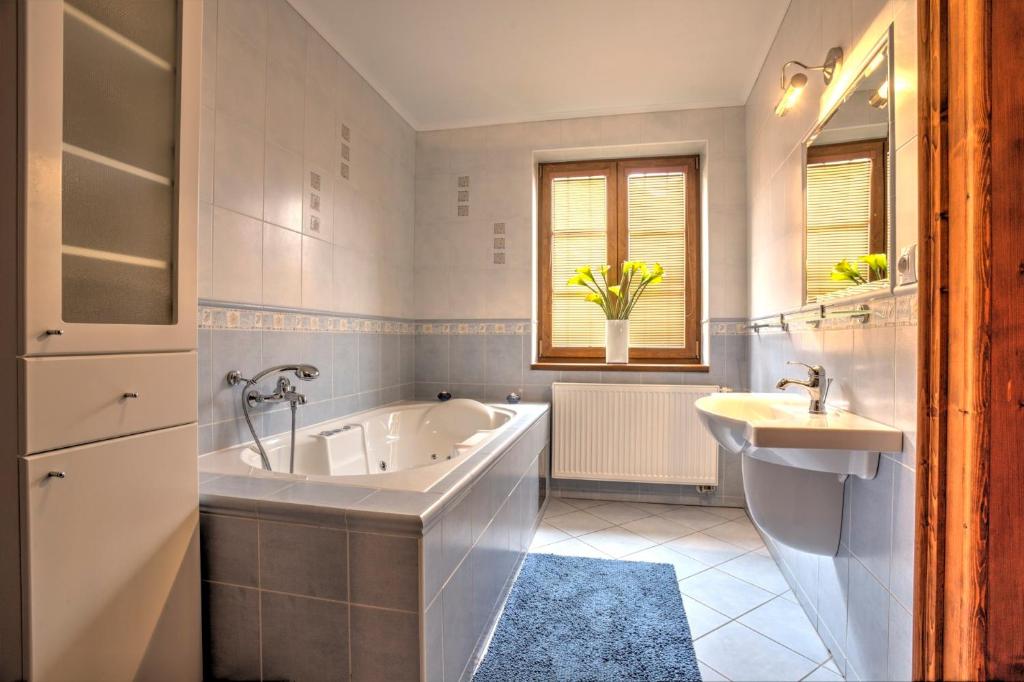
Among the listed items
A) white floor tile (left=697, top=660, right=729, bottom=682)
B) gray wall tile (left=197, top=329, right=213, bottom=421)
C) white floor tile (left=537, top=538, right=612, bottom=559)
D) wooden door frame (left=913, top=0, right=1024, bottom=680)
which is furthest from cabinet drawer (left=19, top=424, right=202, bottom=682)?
wooden door frame (left=913, top=0, right=1024, bottom=680)

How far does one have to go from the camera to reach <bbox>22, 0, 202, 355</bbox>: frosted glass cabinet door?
0.91 meters

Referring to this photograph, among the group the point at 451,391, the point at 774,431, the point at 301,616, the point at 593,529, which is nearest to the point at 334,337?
the point at 451,391

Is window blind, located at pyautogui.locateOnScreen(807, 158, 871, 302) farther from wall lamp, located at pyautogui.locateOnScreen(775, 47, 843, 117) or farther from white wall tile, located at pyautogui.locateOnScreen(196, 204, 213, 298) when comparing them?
white wall tile, located at pyautogui.locateOnScreen(196, 204, 213, 298)

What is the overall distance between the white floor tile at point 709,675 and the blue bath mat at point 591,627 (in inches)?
0.7

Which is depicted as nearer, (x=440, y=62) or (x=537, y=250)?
(x=440, y=62)

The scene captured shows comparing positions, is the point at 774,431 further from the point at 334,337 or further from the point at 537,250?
the point at 537,250

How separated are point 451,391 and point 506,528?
1.41 m

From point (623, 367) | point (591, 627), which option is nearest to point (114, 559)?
point (591, 627)

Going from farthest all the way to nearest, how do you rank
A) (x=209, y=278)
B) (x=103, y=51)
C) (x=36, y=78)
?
(x=209, y=278) → (x=103, y=51) → (x=36, y=78)

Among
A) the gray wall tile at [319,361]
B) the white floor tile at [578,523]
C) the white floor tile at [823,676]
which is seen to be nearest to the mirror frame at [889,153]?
the white floor tile at [823,676]

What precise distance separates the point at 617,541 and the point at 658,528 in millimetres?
302

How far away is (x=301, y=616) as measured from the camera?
115cm

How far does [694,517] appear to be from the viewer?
273 centimetres

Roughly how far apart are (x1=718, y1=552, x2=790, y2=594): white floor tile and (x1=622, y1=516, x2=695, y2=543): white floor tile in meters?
0.33
